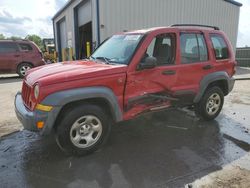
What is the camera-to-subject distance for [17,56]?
1223 centimetres

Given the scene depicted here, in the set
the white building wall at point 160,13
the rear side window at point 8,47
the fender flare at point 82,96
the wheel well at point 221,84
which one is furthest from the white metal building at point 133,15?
the fender flare at point 82,96

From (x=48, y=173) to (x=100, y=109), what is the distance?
115 centimetres

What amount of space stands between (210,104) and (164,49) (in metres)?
1.80

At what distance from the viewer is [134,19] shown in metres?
12.8

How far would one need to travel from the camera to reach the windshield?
401cm

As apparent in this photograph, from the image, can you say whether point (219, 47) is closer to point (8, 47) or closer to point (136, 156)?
A: point (136, 156)

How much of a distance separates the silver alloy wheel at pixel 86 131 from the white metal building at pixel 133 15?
30.3ft

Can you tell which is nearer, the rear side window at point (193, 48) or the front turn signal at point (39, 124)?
the front turn signal at point (39, 124)

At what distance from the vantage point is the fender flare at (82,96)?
3195 millimetres

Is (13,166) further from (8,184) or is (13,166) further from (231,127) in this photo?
(231,127)

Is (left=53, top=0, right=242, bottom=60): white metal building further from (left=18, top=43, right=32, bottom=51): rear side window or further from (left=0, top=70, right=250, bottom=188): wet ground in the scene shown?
(left=0, top=70, right=250, bottom=188): wet ground

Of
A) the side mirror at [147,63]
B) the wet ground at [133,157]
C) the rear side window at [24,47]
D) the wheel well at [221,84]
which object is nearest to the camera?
the wet ground at [133,157]

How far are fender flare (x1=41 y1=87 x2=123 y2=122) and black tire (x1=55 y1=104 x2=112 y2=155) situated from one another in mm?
192

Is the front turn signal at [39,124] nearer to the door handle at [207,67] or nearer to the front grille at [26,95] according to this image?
the front grille at [26,95]
